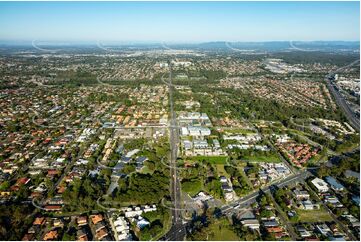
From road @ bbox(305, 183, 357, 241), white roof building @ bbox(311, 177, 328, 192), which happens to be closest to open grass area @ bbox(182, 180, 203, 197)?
road @ bbox(305, 183, 357, 241)

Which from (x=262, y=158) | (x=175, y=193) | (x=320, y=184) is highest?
(x=175, y=193)

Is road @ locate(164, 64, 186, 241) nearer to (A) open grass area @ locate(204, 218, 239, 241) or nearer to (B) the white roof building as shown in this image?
(A) open grass area @ locate(204, 218, 239, 241)

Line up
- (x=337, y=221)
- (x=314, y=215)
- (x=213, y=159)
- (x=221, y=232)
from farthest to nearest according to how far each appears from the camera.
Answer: (x=213, y=159) < (x=314, y=215) < (x=337, y=221) < (x=221, y=232)

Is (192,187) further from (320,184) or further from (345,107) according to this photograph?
(345,107)

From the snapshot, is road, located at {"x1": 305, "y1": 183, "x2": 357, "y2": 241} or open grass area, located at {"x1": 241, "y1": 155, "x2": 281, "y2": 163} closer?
road, located at {"x1": 305, "y1": 183, "x2": 357, "y2": 241}

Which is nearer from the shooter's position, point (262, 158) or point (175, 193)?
point (175, 193)

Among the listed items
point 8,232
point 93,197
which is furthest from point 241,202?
point 8,232

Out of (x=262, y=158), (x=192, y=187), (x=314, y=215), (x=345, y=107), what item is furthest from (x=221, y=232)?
(x=345, y=107)
